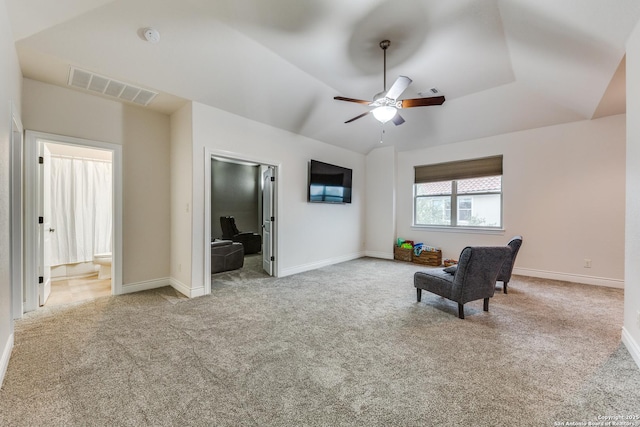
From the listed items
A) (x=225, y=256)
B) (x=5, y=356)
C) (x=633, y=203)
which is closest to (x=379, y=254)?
(x=225, y=256)

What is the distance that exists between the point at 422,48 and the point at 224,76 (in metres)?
2.42

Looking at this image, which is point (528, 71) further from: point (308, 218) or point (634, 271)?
point (308, 218)

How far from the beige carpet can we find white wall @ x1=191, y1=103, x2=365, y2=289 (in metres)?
1.29

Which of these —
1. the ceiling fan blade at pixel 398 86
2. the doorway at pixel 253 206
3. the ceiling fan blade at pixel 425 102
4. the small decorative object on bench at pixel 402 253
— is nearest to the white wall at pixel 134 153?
the doorway at pixel 253 206

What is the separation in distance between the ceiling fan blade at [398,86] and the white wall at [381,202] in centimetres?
353

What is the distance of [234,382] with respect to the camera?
69.5 inches

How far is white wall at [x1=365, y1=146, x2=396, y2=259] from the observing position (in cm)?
620

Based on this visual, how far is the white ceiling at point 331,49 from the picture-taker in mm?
2338

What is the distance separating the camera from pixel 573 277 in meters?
4.31

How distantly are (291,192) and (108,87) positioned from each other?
9.34 feet

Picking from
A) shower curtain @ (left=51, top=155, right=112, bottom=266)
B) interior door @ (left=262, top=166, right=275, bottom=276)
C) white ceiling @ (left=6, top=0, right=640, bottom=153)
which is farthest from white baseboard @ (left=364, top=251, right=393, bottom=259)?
shower curtain @ (left=51, top=155, right=112, bottom=266)

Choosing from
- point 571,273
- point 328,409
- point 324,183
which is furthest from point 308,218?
point 571,273

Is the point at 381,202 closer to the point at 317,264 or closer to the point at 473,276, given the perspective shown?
the point at 317,264

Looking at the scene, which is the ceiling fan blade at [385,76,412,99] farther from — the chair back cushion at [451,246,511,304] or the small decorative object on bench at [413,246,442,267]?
the small decorative object on bench at [413,246,442,267]
